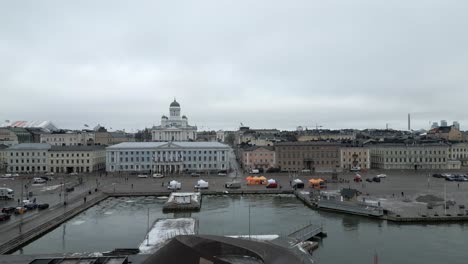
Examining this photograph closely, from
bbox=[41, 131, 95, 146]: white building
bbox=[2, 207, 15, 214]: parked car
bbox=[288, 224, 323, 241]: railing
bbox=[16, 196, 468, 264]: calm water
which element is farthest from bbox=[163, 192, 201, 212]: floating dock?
bbox=[41, 131, 95, 146]: white building

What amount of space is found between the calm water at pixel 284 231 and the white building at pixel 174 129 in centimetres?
6783

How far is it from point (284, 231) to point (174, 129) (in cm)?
8116

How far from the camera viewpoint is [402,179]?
5556cm

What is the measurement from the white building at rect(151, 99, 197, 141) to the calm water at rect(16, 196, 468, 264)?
2671 inches

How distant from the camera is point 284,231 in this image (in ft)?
92.4

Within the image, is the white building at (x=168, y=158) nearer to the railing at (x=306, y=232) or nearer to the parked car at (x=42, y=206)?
the parked car at (x=42, y=206)

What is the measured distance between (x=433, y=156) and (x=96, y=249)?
201 ft

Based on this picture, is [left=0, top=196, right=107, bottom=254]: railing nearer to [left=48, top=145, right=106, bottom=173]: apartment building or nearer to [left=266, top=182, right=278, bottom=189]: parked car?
[left=266, top=182, right=278, bottom=189]: parked car

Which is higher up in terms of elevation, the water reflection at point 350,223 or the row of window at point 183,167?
the row of window at point 183,167

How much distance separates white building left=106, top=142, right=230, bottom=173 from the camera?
69.9 meters

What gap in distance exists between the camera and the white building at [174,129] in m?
107

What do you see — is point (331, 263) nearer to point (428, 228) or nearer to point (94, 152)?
point (428, 228)

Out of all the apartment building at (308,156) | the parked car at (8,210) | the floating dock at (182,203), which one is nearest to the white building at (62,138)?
the apartment building at (308,156)

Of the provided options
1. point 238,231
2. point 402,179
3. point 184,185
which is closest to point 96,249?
point 238,231
